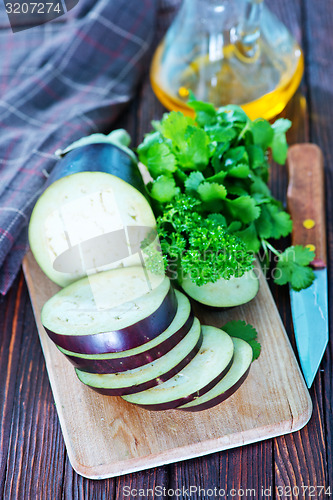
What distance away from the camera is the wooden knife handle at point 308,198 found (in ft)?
6.76

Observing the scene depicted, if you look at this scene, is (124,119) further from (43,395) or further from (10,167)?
(43,395)

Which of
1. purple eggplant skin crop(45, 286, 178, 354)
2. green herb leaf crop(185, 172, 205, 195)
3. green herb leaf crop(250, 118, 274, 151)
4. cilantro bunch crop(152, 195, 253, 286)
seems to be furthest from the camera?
green herb leaf crop(250, 118, 274, 151)

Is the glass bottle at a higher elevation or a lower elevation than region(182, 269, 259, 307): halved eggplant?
higher

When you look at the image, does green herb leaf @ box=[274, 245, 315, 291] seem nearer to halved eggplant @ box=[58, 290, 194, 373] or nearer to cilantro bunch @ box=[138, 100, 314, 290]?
cilantro bunch @ box=[138, 100, 314, 290]

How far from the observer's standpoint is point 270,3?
10.3 ft

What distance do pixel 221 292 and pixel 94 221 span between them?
490mm

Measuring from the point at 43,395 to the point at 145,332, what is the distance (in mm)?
514

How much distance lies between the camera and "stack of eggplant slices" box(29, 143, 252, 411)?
156cm

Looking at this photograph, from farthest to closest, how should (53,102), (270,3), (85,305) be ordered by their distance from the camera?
(270,3) → (53,102) → (85,305)

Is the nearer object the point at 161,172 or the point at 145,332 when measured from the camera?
the point at 145,332

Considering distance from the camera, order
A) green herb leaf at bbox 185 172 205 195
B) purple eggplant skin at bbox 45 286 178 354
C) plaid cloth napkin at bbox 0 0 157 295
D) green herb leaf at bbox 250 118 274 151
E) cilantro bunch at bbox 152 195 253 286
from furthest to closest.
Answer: plaid cloth napkin at bbox 0 0 157 295 < green herb leaf at bbox 250 118 274 151 < green herb leaf at bbox 185 172 205 195 < cilantro bunch at bbox 152 195 253 286 < purple eggplant skin at bbox 45 286 178 354

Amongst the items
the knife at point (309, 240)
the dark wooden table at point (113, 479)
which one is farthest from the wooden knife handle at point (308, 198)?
the dark wooden table at point (113, 479)

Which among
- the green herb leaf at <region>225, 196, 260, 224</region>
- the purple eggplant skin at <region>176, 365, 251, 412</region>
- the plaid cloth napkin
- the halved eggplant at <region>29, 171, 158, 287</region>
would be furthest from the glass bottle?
the purple eggplant skin at <region>176, 365, 251, 412</region>

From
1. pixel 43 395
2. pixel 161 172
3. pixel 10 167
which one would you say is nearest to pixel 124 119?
pixel 10 167
